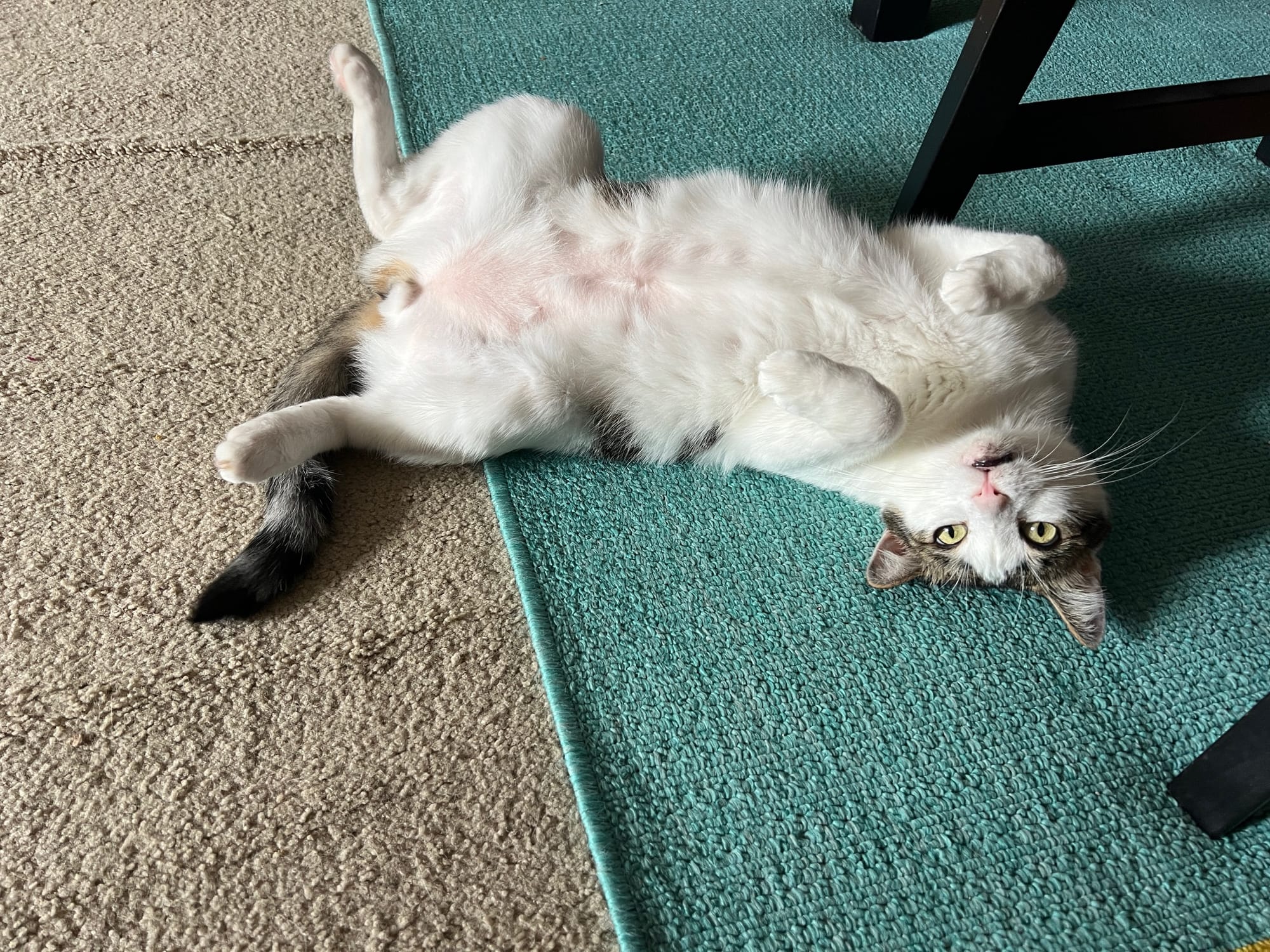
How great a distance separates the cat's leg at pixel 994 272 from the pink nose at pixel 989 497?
244 mm

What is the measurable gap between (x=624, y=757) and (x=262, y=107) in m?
1.65

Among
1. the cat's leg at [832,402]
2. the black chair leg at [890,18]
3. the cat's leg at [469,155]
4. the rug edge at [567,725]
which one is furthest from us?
the black chair leg at [890,18]

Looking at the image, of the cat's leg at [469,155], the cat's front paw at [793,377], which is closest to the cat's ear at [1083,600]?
the cat's front paw at [793,377]

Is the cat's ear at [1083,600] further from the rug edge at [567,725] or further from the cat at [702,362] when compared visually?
the rug edge at [567,725]

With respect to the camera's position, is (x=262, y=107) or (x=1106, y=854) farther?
(x=262, y=107)

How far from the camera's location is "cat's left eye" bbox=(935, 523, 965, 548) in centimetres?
116

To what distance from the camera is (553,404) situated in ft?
3.95

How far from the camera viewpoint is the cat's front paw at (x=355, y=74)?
1395mm

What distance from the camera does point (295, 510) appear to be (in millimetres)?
1179

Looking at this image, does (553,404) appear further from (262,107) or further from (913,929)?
(262,107)

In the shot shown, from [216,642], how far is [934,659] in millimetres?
1029

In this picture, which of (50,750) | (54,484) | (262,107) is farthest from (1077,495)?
(262,107)

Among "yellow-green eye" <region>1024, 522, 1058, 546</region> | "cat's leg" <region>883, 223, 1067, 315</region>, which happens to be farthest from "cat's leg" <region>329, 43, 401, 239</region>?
"yellow-green eye" <region>1024, 522, 1058, 546</region>

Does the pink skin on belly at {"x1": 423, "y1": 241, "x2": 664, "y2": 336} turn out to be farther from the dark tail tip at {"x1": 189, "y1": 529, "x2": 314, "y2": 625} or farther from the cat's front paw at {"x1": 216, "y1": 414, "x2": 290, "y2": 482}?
the dark tail tip at {"x1": 189, "y1": 529, "x2": 314, "y2": 625}
